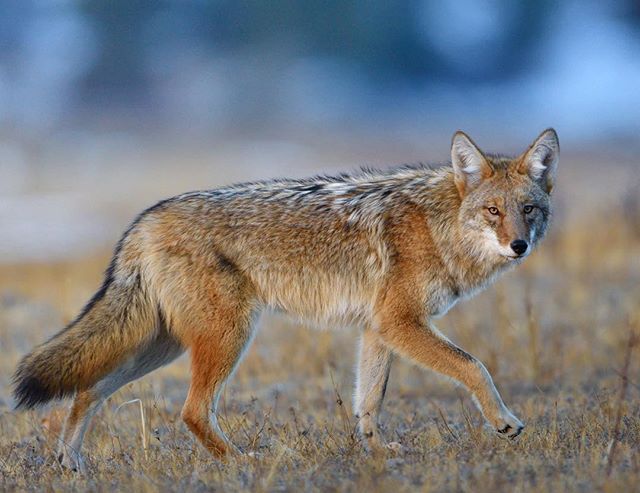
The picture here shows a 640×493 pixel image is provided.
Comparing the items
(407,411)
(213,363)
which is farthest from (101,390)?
(407,411)

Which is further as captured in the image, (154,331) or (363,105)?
(363,105)

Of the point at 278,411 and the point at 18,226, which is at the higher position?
the point at 278,411

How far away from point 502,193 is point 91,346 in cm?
260

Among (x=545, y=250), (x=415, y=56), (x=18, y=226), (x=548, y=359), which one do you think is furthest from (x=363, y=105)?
(x=548, y=359)

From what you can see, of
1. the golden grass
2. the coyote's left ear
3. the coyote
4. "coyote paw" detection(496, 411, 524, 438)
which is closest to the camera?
the golden grass

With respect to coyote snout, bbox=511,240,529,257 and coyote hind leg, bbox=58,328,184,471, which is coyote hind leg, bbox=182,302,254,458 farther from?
coyote snout, bbox=511,240,529,257

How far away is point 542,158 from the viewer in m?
6.32

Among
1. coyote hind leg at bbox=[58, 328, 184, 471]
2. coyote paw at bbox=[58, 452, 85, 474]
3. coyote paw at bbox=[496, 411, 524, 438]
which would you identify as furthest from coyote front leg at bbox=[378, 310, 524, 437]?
coyote paw at bbox=[58, 452, 85, 474]

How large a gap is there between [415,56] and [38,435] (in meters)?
68.3

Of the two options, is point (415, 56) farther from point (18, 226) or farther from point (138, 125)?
point (18, 226)

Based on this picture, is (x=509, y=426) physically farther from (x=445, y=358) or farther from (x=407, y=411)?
(x=407, y=411)

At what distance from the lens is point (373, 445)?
585 cm

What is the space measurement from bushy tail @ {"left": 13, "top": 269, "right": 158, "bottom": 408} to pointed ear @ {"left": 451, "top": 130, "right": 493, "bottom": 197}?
2.04 metres

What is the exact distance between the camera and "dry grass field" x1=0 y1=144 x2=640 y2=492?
495 cm
